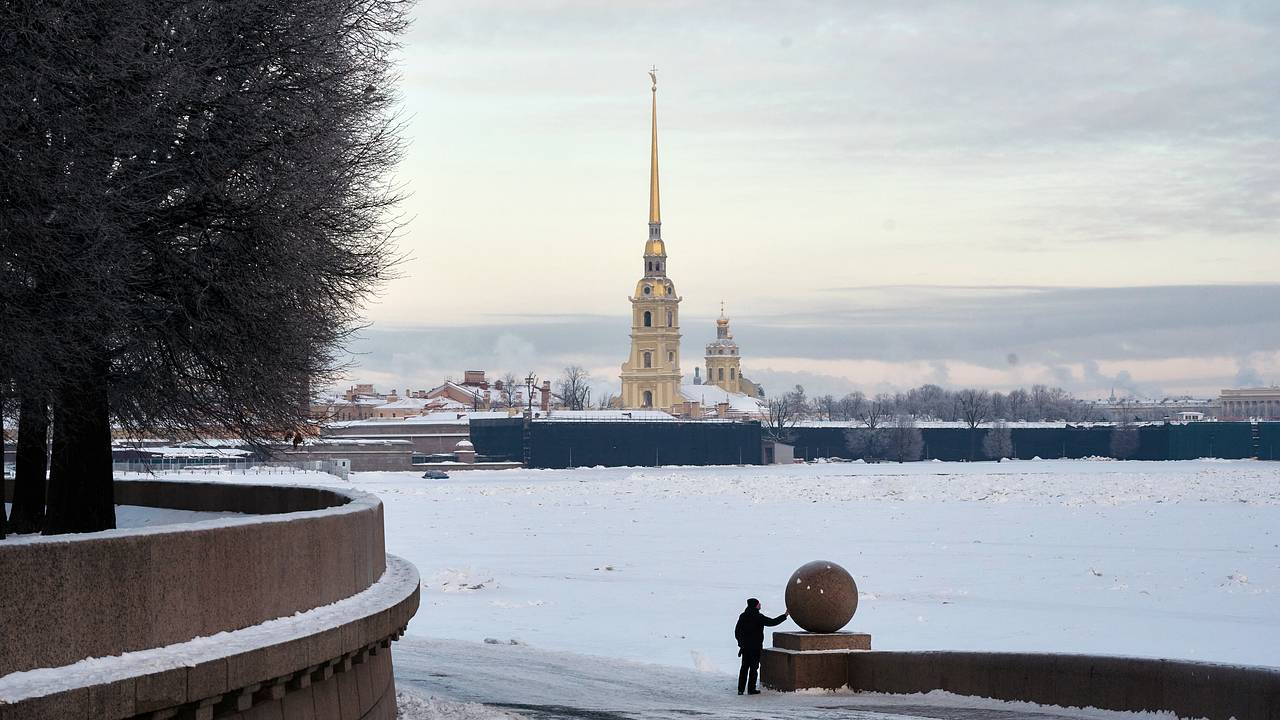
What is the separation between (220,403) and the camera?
15297mm

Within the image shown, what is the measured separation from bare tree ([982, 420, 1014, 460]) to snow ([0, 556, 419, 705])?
514 ft

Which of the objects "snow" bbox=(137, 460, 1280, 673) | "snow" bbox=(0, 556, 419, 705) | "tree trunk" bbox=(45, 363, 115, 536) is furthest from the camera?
"snow" bbox=(137, 460, 1280, 673)

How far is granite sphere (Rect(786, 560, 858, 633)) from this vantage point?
50.6 ft

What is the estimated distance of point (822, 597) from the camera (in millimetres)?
15406

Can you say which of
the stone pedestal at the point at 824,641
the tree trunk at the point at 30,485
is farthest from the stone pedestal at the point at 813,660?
the tree trunk at the point at 30,485

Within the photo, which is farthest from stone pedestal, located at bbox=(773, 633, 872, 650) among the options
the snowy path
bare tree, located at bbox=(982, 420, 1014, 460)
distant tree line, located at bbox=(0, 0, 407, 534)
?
bare tree, located at bbox=(982, 420, 1014, 460)

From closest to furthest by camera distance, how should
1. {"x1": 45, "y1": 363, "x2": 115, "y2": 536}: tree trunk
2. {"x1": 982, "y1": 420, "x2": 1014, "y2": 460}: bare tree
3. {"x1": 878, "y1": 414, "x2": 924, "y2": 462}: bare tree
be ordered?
{"x1": 45, "y1": 363, "x2": 115, "y2": 536}: tree trunk < {"x1": 982, "y1": 420, "x2": 1014, "y2": 460}: bare tree < {"x1": 878, "y1": 414, "x2": 924, "y2": 462}: bare tree

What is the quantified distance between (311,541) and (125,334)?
18.6 ft

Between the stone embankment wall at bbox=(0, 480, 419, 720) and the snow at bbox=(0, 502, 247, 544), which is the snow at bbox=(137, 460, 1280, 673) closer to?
the snow at bbox=(0, 502, 247, 544)

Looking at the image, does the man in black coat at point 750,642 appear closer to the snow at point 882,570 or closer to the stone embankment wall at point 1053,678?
the stone embankment wall at point 1053,678

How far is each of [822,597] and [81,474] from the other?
24.5 ft

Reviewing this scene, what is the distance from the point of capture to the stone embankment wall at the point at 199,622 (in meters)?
6.34

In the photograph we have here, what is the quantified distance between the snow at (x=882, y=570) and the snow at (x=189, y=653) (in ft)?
30.8

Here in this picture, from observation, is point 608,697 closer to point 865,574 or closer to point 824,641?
point 824,641
